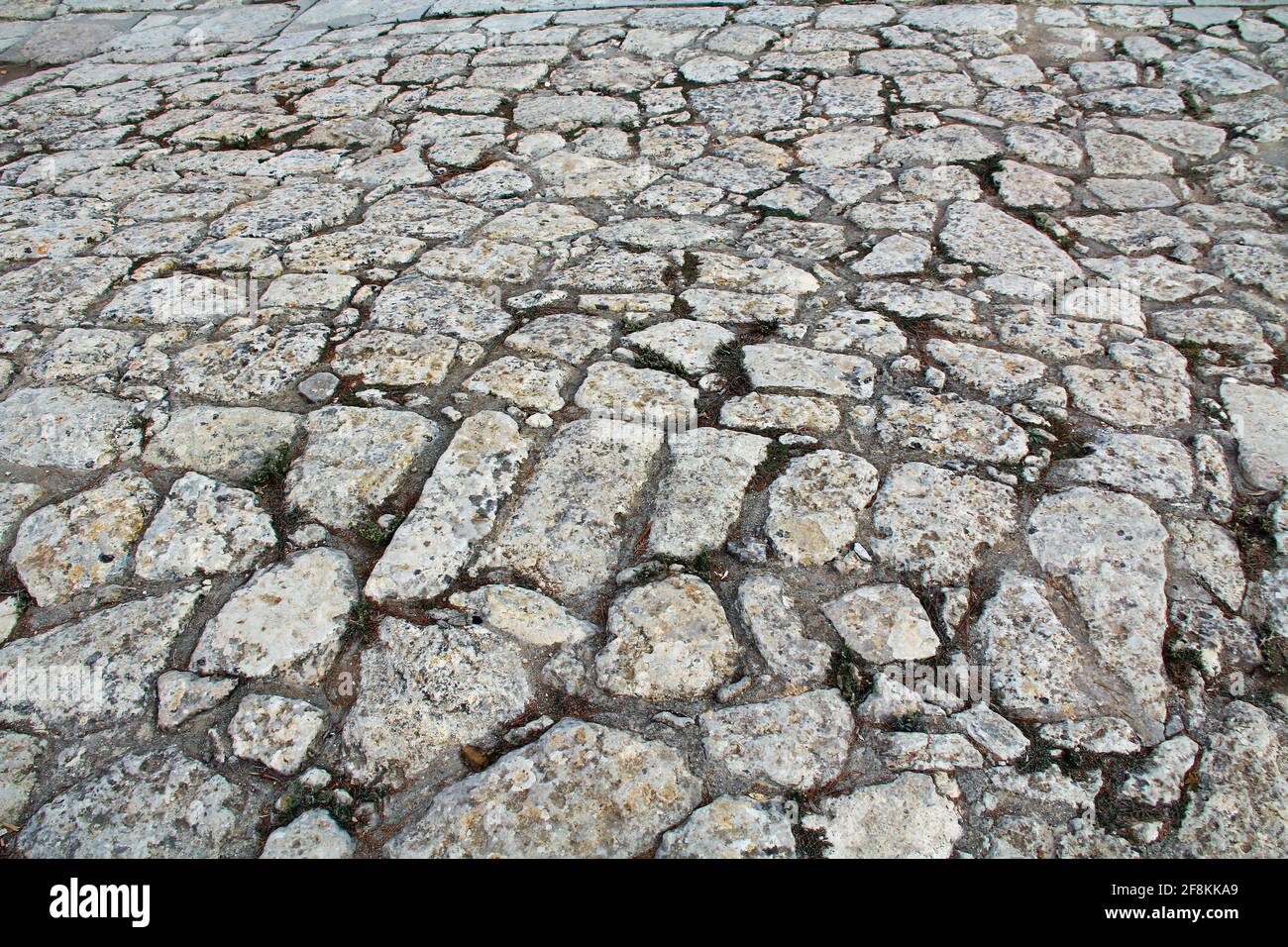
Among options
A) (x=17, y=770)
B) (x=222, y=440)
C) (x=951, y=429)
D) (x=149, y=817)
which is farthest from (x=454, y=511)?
(x=951, y=429)

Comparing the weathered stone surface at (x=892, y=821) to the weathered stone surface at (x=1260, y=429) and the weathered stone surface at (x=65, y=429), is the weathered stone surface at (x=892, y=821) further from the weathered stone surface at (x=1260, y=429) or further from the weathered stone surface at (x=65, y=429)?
the weathered stone surface at (x=65, y=429)

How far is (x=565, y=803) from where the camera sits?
4.84ft

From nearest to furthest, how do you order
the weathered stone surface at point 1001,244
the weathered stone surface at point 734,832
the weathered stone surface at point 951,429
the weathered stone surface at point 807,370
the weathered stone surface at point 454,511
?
the weathered stone surface at point 734,832 → the weathered stone surface at point 454,511 → the weathered stone surface at point 951,429 → the weathered stone surface at point 807,370 → the weathered stone surface at point 1001,244

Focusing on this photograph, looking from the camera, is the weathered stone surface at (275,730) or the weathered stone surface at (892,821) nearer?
the weathered stone surface at (892,821)

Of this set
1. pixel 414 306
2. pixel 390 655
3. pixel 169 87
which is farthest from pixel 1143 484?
pixel 169 87

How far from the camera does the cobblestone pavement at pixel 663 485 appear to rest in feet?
4.97

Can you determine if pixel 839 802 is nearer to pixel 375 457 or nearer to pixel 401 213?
pixel 375 457

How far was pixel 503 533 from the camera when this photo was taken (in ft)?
6.39

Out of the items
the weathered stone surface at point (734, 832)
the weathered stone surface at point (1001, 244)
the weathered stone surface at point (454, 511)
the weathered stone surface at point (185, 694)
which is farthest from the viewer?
the weathered stone surface at point (1001, 244)

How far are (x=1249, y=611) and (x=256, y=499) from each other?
217 centimetres

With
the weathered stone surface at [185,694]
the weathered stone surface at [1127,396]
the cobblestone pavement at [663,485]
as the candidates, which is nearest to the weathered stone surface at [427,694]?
the cobblestone pavement at [663,485]

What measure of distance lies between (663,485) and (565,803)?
2.61 ft

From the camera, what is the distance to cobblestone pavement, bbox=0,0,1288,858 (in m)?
1.51

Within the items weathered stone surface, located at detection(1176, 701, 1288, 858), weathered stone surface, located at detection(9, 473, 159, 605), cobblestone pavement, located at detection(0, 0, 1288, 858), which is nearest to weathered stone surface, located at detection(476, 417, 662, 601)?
cobblestone pavement, located at detection(0, 0, 1288, 858)
